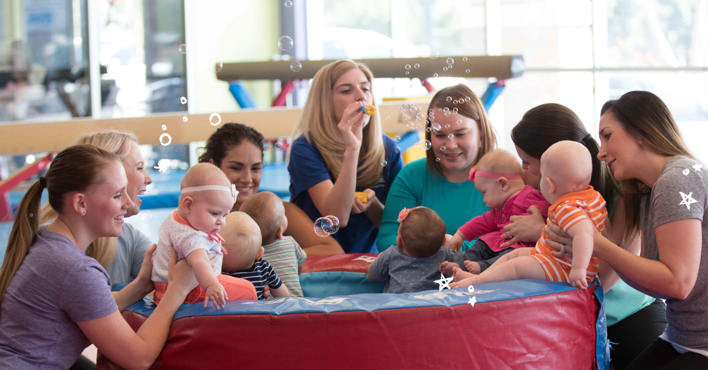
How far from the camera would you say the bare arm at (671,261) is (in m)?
1.27

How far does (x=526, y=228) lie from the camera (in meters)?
1.55

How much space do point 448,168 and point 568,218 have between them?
2.57 feet

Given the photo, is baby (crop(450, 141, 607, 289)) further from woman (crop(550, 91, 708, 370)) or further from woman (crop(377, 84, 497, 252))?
woman (crop(377, 84, 497, 252))

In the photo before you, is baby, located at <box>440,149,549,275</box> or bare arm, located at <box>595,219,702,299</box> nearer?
bare arm, located at <box>595,219,702,299</box>

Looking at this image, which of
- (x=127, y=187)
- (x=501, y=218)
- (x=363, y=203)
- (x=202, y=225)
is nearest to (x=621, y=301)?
(x=501, y=218)

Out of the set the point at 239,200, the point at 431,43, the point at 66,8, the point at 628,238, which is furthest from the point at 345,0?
the point at 628,238

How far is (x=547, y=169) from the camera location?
140 cm

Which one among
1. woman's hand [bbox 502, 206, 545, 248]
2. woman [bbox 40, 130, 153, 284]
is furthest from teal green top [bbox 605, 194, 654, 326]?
woman [bbox 40, 130, 153, 284]

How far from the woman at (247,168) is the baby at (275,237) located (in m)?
0.31

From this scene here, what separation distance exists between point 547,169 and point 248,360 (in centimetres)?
81

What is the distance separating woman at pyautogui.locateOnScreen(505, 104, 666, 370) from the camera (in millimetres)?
1570

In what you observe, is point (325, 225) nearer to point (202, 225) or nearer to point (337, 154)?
point (337, 154)

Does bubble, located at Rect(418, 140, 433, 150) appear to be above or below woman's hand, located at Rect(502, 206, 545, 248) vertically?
above

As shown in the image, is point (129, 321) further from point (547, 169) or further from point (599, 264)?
point (599, 264)
